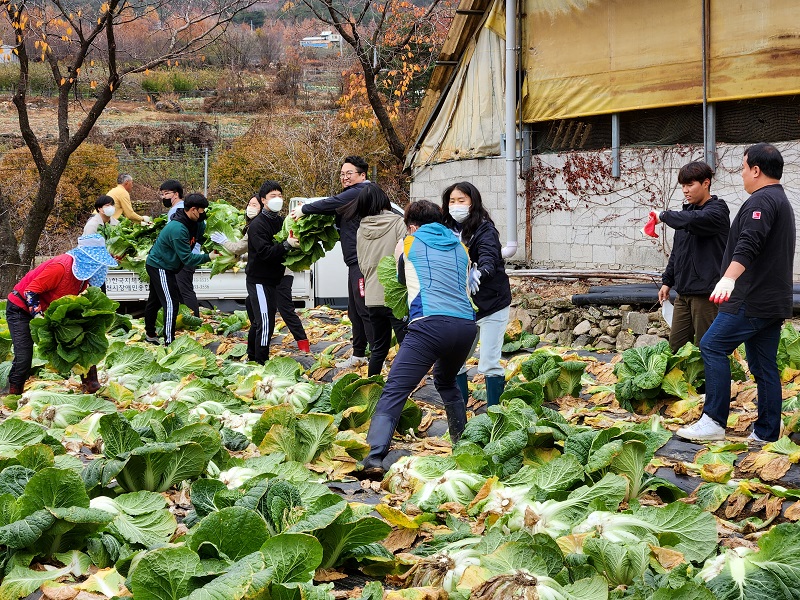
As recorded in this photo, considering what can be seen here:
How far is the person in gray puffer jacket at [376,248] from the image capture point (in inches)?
307

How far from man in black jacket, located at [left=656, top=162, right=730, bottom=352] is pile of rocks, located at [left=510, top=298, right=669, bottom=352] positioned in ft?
10.0

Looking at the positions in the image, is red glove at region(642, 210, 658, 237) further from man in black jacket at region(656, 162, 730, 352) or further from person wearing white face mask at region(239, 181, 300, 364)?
person wearing white face mask at region(239, 181, 300, 364)

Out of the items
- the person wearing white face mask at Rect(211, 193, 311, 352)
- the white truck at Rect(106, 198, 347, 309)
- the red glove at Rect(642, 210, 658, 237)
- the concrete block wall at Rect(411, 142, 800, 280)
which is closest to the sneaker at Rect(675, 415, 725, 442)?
the red glove at Rect(642, 210, 658, 237)

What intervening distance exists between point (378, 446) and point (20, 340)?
3.52m

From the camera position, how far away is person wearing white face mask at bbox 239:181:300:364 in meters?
9.20

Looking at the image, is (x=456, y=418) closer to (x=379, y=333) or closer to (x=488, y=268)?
(x=488, y=268)

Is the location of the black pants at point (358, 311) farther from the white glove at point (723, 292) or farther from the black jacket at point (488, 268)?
the white glove at point (723, 292)

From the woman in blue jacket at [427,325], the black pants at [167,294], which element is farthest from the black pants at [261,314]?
the woman in blue jacket at [427,325]

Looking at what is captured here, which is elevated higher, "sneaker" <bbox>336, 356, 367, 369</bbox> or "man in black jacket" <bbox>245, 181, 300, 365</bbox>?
"man in black jacket" <bbox>245, 181, 300, 365</bbox>

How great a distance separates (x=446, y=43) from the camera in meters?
14.9

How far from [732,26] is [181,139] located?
27.5 metres

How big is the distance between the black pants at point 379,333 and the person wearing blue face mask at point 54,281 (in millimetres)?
2228

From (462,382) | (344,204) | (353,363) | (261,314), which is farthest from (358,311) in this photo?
(462,382)

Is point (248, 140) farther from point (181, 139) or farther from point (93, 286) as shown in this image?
point (93, 286)
